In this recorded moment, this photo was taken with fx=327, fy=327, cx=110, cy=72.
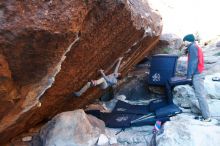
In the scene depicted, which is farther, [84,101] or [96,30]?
[84,101]

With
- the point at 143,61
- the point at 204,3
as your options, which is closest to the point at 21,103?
the point at 143,61

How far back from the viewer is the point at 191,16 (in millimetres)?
16734

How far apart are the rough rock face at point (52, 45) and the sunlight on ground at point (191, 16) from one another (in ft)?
28.4

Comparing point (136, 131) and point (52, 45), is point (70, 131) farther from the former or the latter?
point (52, 45)

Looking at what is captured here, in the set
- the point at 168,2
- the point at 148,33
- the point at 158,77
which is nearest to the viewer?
the point at 148,33

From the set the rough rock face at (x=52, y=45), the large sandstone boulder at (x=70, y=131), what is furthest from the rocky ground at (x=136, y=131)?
the rough rock face at (x=52, y=45)

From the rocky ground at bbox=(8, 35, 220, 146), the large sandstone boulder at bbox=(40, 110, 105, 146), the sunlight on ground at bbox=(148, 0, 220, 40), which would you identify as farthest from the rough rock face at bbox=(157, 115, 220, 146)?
the sunlight on ground at bbox=(148, 0, 220, 40)

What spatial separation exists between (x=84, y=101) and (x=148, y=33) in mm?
1897

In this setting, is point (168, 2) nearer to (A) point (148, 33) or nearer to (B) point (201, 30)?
(B) point (201, 30)

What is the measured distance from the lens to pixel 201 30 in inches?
607

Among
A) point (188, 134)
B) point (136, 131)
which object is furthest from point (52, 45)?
point (136, 131)

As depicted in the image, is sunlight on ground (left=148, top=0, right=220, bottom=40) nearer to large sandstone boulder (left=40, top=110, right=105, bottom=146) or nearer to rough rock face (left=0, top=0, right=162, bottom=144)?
large sandstone boulder (left=40, top=110, right=105, bottom=146)

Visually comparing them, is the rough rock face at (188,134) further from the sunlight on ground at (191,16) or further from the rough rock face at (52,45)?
the sunlight on ground at (191,16)

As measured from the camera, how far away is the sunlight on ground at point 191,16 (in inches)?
558
